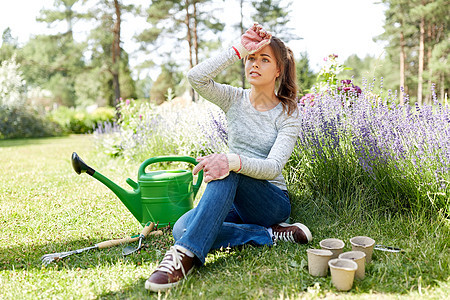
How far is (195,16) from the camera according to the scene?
54.9ft

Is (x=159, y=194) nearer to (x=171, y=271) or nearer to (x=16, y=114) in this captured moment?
(x=171, y=271)

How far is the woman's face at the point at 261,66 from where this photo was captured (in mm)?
2168

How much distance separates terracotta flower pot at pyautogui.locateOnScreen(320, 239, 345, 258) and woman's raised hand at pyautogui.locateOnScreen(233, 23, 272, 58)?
1.10 meters

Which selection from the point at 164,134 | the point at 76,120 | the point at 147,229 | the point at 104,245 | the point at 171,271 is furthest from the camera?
the point at 76,120

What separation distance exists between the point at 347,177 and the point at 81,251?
1.79 metres

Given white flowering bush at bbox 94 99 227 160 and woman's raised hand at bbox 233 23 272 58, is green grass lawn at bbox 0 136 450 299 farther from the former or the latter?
white flowering bush at bbox 94 99 227 160

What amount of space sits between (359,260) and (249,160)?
678mm

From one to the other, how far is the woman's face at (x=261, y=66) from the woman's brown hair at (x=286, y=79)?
0.05 meters

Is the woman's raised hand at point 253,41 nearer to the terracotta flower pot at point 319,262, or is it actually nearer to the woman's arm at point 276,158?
the woman's arm at point 276,158

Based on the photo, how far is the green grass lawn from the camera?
1.64 meters

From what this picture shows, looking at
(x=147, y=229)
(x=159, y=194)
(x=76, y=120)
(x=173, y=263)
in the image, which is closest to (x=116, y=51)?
(x=76, y=120)

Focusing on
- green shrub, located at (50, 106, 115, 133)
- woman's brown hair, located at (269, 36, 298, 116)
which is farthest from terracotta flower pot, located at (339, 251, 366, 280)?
green shrub, located at (50, 106, 115, 133)

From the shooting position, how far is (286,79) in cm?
229

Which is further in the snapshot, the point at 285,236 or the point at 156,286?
the point at 285,236
